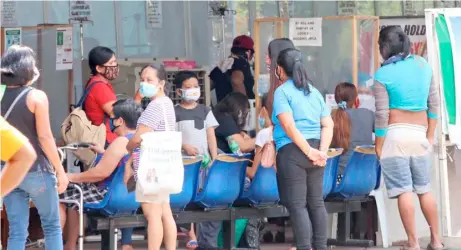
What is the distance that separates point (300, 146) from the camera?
7.29 metres

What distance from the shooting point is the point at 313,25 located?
973 centimetres

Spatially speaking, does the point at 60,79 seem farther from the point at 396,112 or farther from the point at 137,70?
the point at 396,112

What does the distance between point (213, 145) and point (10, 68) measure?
8.11 ft

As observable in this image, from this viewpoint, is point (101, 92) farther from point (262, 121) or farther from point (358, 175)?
point (358, 175)

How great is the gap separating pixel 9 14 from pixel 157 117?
16.6 ft

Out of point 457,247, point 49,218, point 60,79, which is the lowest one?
point 457,247

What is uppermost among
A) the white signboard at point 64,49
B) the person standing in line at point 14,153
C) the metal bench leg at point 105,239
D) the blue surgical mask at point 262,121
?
the white signboard at point 64,49

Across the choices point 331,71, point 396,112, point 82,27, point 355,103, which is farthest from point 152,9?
point 396,112

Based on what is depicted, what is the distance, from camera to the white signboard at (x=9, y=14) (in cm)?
1185

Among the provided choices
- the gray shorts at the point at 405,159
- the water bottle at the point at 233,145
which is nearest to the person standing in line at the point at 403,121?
the gray shorts at the point at 405,159

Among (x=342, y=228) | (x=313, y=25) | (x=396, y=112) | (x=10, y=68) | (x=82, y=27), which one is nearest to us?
(x=10, y=68)

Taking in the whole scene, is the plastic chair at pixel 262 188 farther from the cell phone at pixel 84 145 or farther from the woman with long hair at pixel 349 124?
the cell phone at pixel 84 145

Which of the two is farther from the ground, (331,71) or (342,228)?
Answer: (331,71)

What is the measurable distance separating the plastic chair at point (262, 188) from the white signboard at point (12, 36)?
314 cm
